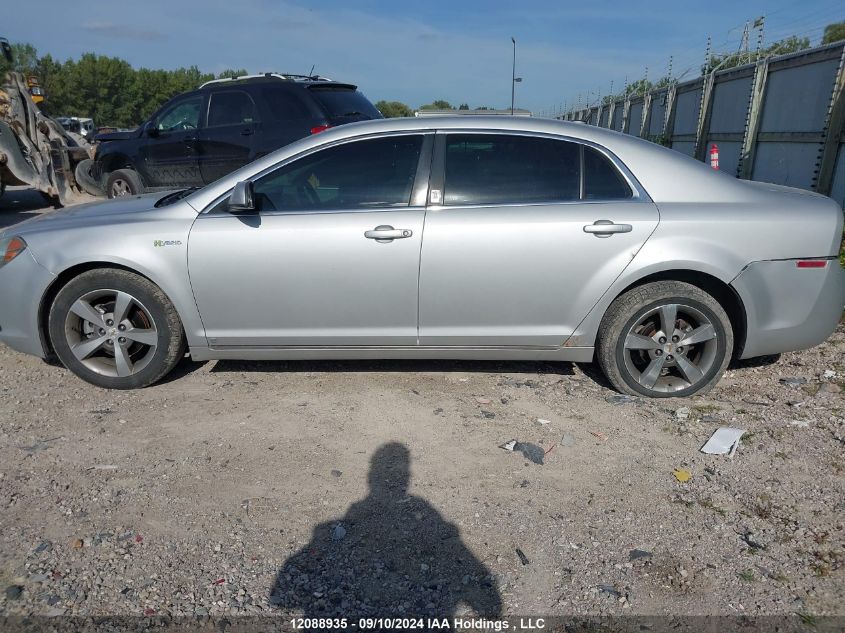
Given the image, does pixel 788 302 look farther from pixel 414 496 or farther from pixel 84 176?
pixel 84 176

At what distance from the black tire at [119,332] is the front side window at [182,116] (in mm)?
5944

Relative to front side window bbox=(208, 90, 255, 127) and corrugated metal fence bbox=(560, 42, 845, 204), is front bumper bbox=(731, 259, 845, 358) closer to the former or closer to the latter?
corrugated metal fence bbox=(560, 42, 845, 204)

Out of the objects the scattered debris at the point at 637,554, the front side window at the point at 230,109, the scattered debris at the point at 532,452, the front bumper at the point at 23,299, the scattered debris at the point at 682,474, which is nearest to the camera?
the scattered debris at the point at 637,554

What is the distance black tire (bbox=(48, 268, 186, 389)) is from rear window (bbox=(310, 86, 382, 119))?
5077 millimetres

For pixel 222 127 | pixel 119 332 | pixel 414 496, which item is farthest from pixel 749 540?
pixel 222 127

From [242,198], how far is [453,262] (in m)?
1.30

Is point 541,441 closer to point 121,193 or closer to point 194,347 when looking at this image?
point 194,347

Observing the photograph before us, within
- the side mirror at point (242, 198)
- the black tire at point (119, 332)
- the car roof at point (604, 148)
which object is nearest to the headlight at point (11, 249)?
the black tire at point (119, 332)

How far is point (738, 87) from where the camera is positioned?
1297cm

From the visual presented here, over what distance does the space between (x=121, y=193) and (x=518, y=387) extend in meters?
8.38

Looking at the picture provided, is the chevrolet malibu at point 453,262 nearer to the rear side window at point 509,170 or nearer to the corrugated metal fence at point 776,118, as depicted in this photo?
the rear side window at point 509,170

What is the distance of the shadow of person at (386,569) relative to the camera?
7.67 ft

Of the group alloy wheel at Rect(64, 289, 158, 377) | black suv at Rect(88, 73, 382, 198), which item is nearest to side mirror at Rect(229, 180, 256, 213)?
alloy wheel at Rect(64, 289, 158, 377)

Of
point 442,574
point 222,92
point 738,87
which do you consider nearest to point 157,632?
point 442,574
